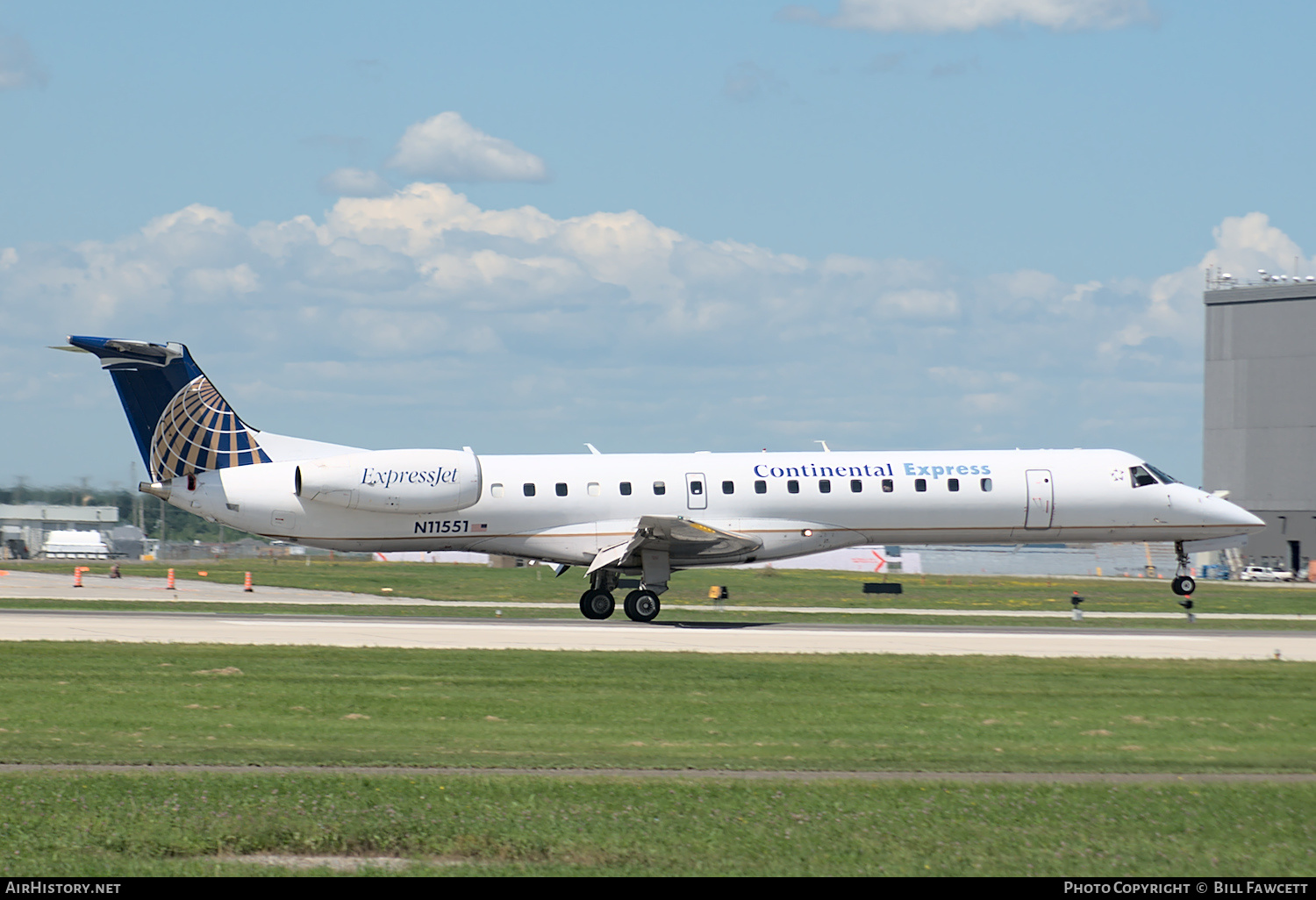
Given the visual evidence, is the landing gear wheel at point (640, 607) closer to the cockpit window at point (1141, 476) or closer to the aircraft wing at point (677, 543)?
the aircraft wing at point (677, 543)

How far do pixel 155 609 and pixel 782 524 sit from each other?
15.9 m

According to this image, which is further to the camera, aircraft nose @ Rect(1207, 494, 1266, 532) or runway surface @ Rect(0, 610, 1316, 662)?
aircraft nose @ Rect(1207, 494, 1266, 532)

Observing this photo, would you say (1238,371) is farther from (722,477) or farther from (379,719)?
(379,719)

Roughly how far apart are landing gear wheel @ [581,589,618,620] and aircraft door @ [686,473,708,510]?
292cm

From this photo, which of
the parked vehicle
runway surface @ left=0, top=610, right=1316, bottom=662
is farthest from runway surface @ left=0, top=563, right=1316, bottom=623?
the parked vehicle

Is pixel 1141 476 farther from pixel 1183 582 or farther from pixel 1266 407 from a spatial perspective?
pixel 1266 407

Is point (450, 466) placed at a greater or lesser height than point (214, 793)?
greater

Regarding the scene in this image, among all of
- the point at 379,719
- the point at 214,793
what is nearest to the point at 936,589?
the point at 379,719

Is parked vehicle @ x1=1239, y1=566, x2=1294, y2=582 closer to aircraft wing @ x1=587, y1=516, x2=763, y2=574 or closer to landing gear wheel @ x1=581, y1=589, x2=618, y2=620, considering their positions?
aircraft wing @ x1=587, y1=516, x2=763, y2=574

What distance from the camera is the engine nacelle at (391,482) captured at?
29312 millimetres

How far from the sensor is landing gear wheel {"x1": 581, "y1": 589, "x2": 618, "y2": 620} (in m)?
30.9

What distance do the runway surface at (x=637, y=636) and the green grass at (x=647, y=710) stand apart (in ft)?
5.47

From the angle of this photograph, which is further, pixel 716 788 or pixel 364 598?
pixel 364 598
